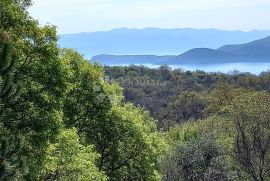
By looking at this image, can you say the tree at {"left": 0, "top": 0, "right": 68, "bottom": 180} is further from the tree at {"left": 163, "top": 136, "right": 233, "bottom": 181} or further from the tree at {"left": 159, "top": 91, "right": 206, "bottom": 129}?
the tree at {"left": 159, "top": 91, "right": 206, "bottom": 129}

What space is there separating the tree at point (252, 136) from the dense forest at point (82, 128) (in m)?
0.10

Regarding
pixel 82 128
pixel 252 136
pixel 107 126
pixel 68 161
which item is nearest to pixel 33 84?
pixel 68 161

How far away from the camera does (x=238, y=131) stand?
153 ft

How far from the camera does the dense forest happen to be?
20.7m

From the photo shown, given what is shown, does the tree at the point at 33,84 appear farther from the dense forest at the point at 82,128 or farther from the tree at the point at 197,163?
the tree at the point at 197,163

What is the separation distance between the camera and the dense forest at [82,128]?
20.7m

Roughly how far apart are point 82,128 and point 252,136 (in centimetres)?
2157

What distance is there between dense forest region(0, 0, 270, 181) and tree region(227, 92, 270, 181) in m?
0.10

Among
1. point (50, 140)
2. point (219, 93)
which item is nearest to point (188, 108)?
point (219, 93)

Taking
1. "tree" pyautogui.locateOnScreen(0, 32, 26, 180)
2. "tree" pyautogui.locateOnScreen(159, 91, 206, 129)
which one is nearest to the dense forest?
"tree" pyautogui.locateOnScreen(0, 32, 26, 180)

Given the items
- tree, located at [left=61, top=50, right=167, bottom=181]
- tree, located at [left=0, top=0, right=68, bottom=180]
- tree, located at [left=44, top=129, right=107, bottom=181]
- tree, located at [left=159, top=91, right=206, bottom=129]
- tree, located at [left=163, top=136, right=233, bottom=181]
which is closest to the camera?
tree, located at [left=0, top=0, right=68, bottom=180]

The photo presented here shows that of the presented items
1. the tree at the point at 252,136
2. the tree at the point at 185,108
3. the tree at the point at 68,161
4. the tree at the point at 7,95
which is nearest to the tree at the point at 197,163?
the tree at the point at 252,136

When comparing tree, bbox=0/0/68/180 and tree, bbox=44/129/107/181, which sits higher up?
tree, bbox=0/0/68/180

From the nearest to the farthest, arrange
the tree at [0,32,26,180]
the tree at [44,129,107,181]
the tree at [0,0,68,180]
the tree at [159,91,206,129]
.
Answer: the tree at [0,32,26,180]
the tree at [0,0,68,180]
the tree at [44,129,107,181]
the tree at [159,91,206,129]
